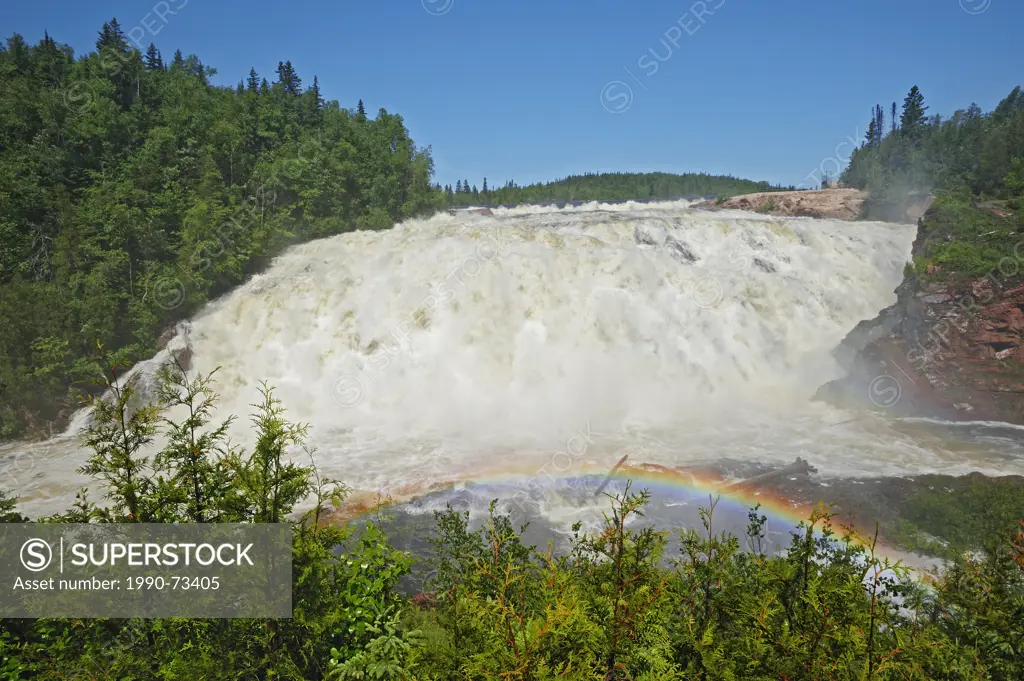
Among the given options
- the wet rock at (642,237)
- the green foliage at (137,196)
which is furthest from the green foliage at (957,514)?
the green foliage at (137,196)

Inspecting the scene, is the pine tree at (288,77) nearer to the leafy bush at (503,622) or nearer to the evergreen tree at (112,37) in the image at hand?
the evergreen tree at (112,37)

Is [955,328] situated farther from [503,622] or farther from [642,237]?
[503,622]

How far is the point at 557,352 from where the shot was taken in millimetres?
23047

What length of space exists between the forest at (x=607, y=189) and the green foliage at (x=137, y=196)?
1835 inches

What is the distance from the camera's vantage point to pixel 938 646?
3.53 metres

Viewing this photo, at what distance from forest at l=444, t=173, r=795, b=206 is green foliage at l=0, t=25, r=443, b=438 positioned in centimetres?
4661

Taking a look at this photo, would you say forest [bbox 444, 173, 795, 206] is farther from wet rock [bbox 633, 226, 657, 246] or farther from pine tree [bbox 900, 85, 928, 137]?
wet rock [bbox 633, 226, 657, 246]

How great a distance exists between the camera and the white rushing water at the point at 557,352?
57.4ft

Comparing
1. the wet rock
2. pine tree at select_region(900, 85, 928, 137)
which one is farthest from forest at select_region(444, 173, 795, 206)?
the wet rock

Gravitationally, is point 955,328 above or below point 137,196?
below

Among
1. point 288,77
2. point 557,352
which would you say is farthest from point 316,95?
point 557,352

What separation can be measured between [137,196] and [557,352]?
24.9 m

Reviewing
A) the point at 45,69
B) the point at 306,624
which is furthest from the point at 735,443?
the point at 45,69

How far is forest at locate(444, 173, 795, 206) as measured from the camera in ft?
323
